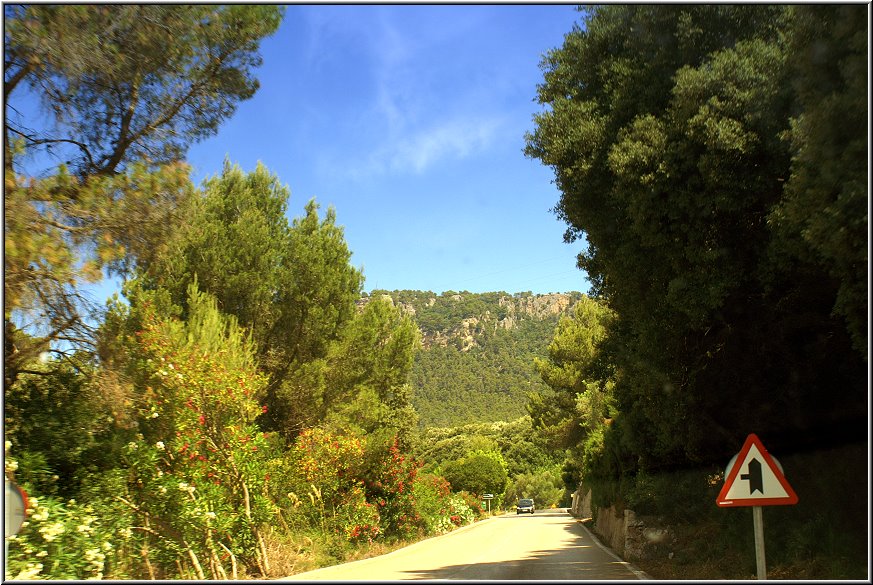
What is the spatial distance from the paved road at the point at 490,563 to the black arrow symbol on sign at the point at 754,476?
19.5 feet

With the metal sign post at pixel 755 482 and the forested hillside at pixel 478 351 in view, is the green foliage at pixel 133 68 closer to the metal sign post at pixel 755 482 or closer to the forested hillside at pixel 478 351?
the metal sign post at pixel 755 482

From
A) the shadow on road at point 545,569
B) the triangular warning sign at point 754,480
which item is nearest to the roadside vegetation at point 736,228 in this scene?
the shadow on road at point 545,569

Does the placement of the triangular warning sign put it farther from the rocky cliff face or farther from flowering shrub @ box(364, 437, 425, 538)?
the rocky cliff face

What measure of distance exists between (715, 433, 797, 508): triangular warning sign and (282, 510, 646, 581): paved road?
5842 millimetres

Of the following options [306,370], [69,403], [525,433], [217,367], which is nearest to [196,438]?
[217,367]

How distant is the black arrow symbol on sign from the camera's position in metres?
7.31

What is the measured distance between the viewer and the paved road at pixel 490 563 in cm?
1302

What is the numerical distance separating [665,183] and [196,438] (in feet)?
31.3

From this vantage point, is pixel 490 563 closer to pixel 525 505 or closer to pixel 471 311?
pixel 525 505

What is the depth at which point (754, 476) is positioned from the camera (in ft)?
24.1

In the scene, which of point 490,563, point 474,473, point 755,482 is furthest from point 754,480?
point 474,473

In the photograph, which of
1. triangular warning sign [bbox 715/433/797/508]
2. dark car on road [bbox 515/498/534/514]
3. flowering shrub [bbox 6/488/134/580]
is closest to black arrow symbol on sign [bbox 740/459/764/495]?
triangular warning sign [bbox 715/433/797/508]

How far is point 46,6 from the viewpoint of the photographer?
30.8 feet

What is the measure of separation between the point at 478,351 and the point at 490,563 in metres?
115
